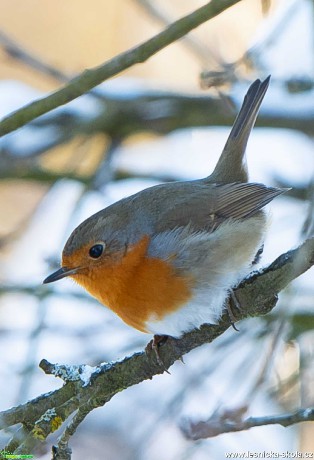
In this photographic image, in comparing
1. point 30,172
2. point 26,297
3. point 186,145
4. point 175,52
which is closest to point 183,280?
point 26,297

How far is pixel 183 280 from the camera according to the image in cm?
418

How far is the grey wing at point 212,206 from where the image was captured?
4.59 m

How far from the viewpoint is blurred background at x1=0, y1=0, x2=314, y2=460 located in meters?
4.91

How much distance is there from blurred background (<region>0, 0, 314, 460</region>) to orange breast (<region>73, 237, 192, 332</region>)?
1.87 ft

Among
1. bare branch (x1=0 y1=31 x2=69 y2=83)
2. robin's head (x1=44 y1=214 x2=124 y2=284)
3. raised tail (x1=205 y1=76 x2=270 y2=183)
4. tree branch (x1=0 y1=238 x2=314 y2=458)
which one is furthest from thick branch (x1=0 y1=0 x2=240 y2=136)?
bare branch (x1=0 y1=31 x2=69 y2=83)

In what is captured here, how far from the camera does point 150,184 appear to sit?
6.04 m

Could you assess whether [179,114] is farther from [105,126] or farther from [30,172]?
[30,172]

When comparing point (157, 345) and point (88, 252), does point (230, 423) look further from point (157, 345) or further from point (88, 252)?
point (88, 252)

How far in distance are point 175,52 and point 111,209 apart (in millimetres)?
5233

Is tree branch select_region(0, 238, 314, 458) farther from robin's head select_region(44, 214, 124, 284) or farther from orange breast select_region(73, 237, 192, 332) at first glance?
robin's head select_region(44, 214, 124, 284)

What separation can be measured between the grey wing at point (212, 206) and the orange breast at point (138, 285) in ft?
0.80

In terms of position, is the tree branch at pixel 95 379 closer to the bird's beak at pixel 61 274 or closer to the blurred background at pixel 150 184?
the blurred background at pixel 150 184

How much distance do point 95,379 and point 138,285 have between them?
79 cm

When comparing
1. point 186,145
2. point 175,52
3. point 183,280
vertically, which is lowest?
point 183,280
